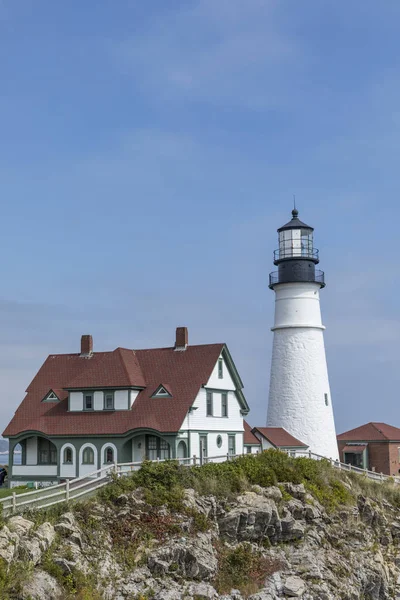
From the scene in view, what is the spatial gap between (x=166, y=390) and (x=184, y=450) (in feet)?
10.2

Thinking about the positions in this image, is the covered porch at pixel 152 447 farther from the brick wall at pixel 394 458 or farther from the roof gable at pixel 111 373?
the brick wall at pixel 394 458

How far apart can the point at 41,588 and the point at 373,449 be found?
3552 cm

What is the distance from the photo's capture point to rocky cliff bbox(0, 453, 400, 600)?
21.8 m

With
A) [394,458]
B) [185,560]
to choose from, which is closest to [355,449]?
[394,458]

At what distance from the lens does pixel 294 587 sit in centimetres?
2645

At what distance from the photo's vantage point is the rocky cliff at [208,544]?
2181 cm

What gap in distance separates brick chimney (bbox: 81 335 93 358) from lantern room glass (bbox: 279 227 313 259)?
1223 centimetres

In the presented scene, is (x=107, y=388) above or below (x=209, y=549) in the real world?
above

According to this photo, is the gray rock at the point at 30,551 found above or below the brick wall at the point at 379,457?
below

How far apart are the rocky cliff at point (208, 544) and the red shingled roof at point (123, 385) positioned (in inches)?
278

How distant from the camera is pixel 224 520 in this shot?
28000 mm

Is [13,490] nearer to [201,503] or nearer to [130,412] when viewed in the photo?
[130,412]

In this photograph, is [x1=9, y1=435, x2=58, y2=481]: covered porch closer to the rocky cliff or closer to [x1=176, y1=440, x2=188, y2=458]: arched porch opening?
[x1=176, y1=440, x2=188, y2=458]: arched porch opening

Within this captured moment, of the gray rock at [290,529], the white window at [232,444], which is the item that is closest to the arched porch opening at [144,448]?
the white window at [232,444]
